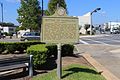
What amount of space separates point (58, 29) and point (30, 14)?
49.2 m

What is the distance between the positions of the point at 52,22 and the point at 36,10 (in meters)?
49.3

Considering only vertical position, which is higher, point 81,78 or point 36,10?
point 36,10

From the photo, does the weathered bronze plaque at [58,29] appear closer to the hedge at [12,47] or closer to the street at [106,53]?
the street at [106,53]

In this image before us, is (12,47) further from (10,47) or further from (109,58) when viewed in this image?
(109,58)

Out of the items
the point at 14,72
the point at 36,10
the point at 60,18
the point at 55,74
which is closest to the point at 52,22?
the point at 60,18

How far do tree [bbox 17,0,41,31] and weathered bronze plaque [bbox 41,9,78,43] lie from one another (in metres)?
47.9

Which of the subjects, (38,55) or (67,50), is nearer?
(38,55)

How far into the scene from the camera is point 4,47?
18219mm

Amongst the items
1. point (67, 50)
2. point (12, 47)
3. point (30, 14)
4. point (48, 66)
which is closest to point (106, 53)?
point (67, 50)

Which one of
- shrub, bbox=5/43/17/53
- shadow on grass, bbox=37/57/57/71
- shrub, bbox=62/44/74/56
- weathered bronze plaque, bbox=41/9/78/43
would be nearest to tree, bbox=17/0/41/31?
shrub, bbox=5/43/17/53

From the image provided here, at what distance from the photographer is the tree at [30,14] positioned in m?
58.3

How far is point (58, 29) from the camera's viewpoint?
9.99m

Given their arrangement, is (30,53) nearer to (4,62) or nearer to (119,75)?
(4,62)

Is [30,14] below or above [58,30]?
above
